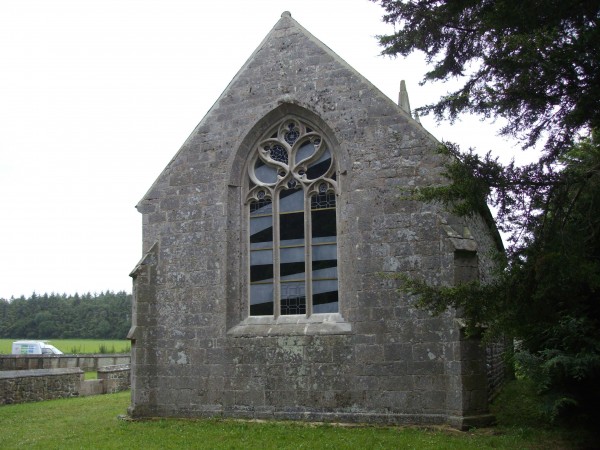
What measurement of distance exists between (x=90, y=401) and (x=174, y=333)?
704 centimetres

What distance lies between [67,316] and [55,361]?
4294 centimetres

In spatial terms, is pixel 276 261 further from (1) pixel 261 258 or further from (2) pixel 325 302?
(2) pixel 325 302

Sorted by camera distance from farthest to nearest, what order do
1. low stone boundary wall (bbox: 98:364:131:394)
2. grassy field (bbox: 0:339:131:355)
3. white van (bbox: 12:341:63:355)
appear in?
grassy field (bbox: 0:339:131:355), white van (bbox: 12:341:63:355), low stone boundary wall (bbox: 98:364:131:394)

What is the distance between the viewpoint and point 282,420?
11484 millimetres

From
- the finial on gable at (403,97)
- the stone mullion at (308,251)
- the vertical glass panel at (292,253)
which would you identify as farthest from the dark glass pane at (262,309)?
the finial on gable at (403,97)

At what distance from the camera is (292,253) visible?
1239cm

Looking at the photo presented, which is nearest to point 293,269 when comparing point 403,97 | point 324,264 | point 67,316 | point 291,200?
point 324,264

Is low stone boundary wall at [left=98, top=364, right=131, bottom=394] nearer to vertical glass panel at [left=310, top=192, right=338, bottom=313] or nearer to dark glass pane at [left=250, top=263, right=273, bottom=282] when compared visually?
dark glass pane at [left=250, top=263, right=273, bottom=282]

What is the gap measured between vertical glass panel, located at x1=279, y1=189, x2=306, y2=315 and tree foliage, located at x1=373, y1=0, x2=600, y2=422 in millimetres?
4413

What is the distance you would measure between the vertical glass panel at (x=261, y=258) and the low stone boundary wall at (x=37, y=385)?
9.62 metres

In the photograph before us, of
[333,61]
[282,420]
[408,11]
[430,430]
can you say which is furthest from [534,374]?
[333,61]

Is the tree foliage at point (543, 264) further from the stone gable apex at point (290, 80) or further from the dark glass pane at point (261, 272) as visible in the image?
the dark glass pane at point (261, 272)

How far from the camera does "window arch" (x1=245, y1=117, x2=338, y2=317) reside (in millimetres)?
12102

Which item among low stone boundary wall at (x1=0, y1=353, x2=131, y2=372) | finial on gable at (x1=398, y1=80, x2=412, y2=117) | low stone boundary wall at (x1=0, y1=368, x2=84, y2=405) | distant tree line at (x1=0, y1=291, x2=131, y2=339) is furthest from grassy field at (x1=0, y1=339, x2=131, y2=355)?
finial on gable at (x1=398, y1=80, x2=412, y2=117)
